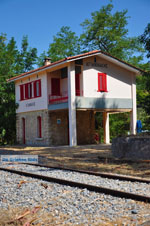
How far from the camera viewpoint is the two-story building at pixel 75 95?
71.8ft

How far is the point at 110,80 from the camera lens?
23.7 meters

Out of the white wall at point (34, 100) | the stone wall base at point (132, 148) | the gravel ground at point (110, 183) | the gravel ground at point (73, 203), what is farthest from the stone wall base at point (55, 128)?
the gravel ground at point (73, 203)

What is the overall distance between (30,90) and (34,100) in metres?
1.54

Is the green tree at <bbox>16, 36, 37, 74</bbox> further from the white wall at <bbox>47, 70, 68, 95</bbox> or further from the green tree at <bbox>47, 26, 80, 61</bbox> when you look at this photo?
the white wall at <bbox>47, 70, 68, 95</bbox>

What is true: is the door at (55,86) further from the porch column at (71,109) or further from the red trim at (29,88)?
the porch column at (71,109)

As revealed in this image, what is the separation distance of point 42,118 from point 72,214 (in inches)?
769

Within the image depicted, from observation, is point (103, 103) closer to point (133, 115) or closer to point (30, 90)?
point (133, 115)

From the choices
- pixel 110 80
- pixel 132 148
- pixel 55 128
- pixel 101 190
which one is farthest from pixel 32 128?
pixel 101 190

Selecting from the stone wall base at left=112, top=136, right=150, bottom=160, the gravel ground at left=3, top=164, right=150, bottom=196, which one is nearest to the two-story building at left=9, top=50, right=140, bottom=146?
the stone wall base at left=112, top=136, right=150, bottom=160

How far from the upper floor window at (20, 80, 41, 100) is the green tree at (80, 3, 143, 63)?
1533 centimetres

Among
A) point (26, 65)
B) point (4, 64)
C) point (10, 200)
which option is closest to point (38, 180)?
point (10, 200)

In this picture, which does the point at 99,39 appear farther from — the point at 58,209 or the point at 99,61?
the point at 58,209

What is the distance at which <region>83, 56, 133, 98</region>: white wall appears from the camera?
22469 millimetres

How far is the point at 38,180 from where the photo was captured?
310 inches
